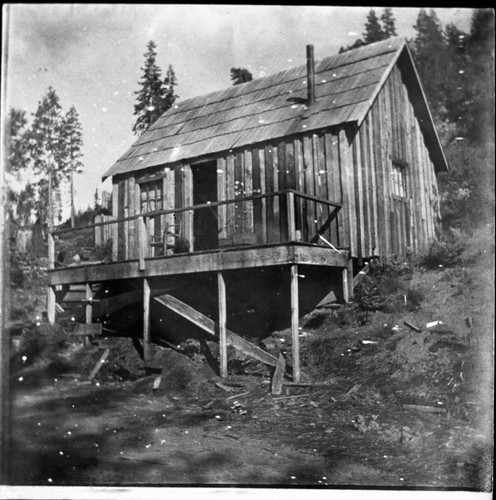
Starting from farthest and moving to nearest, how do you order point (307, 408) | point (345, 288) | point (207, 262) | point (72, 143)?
1. point (207, 262)
2. point (72, 143)
3. point (345, 288)
4. point (307, 408)

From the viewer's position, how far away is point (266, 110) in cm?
311

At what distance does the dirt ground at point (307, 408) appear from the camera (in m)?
2.82

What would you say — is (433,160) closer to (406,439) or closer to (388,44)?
(388,44)

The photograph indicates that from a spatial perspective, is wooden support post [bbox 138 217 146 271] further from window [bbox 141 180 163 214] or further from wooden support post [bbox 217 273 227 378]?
wooden support post [bbox 217 273 227 378]

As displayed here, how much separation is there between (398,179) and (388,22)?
93 centimetres

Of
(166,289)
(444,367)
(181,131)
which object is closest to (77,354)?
(166,289)

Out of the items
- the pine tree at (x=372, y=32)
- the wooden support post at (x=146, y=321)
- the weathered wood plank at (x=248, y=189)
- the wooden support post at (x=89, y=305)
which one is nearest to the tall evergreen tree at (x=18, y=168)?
the wooden support post at (x=89, y=305)

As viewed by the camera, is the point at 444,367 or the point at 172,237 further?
the point at 172,237

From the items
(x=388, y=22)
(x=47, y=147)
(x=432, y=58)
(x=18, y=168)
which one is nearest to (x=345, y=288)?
(x=432, y=58)

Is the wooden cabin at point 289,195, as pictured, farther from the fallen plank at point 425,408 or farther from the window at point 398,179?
the fallen plank at point 425,408

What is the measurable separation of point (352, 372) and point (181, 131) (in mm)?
1792

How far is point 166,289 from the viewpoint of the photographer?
10.6 ft

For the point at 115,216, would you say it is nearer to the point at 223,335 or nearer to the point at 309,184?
the point at 223,335

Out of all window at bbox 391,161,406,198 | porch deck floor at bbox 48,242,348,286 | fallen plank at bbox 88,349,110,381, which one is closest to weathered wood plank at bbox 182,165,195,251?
porch deck floor at bbox 48,242,348,286
